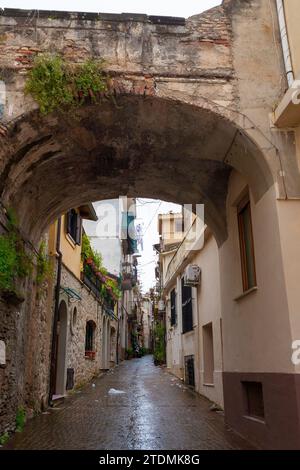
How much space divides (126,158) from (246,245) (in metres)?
2.37

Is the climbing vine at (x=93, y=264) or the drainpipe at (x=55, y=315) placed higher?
the climbing vine at (x=93, y=264)

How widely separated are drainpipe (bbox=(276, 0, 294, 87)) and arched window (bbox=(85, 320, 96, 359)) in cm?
1234

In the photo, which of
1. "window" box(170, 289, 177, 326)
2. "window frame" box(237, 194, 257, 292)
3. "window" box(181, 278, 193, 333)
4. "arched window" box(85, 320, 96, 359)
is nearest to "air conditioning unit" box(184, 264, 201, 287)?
"window" box(181, 278, 193, 333)

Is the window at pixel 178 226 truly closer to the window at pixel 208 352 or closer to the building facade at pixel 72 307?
the building facade at pixel 72 307

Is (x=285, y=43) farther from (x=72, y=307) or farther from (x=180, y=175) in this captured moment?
(x=72, y=307)

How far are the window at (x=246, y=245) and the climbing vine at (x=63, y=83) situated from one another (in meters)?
2.84

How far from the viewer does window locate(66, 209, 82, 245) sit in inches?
462

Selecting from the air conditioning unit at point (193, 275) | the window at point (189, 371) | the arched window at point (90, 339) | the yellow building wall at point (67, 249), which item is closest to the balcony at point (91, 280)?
the yellow building wall at point (67, 249)

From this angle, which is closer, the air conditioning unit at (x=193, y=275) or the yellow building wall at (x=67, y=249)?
the yellow building wall at (x=67, y=249)

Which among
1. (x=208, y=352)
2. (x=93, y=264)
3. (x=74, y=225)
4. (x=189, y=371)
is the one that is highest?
(x=74, y=225)

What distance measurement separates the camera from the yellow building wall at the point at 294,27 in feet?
18.3

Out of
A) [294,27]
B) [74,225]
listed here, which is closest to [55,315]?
[74,225]

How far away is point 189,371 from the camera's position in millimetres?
13250
